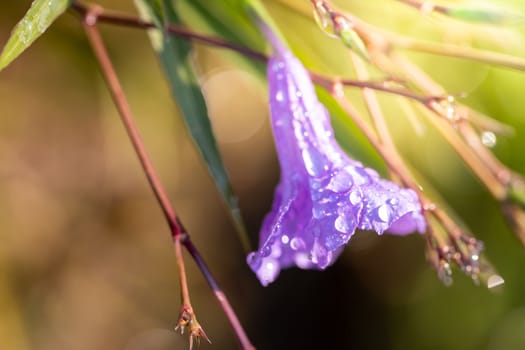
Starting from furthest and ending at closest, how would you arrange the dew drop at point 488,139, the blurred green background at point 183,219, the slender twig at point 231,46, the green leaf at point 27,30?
1. the blurred green background at point 183,219
2. the dew drop at point 488,139
3. the slender twig at point 231,46
4. the green leaf at point 27,30

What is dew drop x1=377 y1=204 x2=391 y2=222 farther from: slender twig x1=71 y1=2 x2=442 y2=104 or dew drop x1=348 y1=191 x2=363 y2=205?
slender twig x1=71 y1=2 x2=442 y2=104

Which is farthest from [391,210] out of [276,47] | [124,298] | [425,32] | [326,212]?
[124,298]

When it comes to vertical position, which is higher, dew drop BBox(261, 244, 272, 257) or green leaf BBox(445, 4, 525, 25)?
green leaf BBox(445, 4, 525, 25)

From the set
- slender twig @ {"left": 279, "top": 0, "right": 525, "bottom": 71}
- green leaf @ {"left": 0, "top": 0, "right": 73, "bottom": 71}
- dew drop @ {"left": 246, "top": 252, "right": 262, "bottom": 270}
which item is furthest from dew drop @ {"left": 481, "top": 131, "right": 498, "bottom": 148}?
green leaf @ {"left": 0, "top": 0, "right": 73, "bottom": 71}

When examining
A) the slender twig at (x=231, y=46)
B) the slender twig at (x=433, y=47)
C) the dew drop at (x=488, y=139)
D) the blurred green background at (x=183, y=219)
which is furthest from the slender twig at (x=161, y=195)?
the blurred green background at (x=183, y=219)

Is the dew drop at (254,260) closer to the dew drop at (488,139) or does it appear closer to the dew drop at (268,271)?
the dew drop at (268,271)
